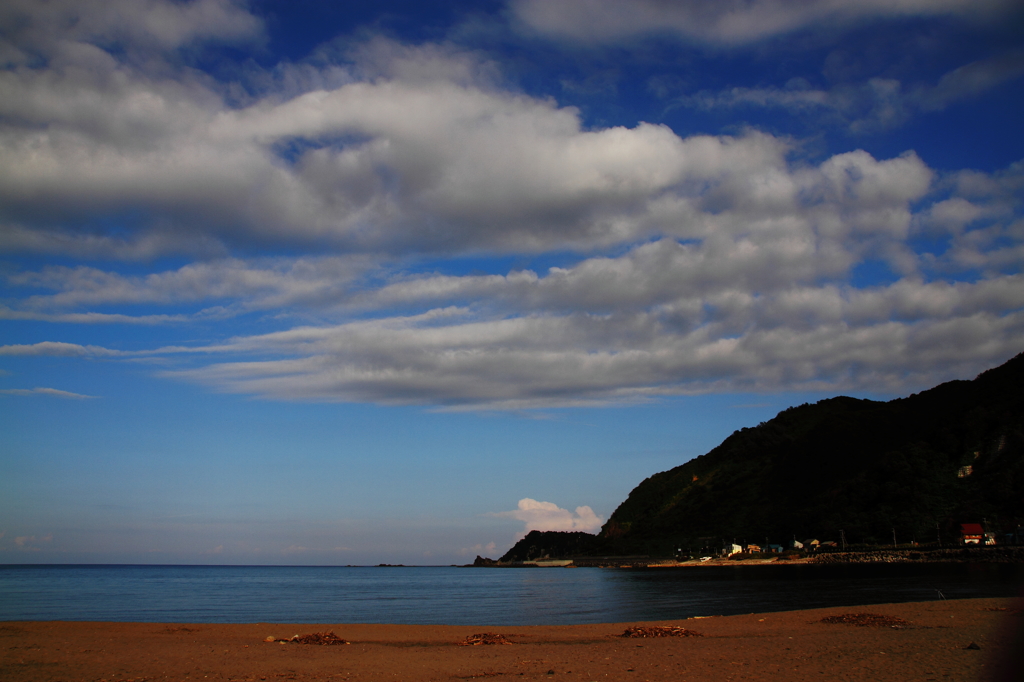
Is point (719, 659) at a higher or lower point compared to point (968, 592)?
higher

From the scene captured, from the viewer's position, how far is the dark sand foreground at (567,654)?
17.3 meters

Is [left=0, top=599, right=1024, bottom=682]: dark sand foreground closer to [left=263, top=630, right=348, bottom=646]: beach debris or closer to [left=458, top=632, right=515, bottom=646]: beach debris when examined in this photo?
[left=263, top=630, right=348, bottom=646]: beach debris

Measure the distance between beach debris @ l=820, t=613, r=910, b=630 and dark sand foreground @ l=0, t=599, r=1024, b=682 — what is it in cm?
23

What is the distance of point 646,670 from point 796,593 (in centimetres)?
5106

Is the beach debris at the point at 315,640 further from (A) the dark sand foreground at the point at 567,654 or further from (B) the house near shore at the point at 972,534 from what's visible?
(B) the house near shore at the point at 972,534

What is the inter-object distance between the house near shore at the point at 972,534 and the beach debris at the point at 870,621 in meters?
125

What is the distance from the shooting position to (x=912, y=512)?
6181 inches

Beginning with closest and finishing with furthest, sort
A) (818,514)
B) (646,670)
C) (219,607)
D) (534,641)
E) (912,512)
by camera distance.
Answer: (646,670) < (534,641) < (219,607) < (912,512) < (818,514)

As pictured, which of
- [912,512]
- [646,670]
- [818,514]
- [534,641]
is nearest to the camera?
[646,670]

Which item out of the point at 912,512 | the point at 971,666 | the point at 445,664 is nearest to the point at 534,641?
the point at 445,664

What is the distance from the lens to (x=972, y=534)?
428ft

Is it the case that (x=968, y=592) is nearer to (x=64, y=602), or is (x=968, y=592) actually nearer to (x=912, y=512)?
(x=64, y=602)

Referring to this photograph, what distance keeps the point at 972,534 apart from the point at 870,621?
130475 mm

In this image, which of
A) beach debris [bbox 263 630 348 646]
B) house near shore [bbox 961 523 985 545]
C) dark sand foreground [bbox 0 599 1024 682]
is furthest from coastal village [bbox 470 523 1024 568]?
beach debris [bbox 263 630 348 646]
